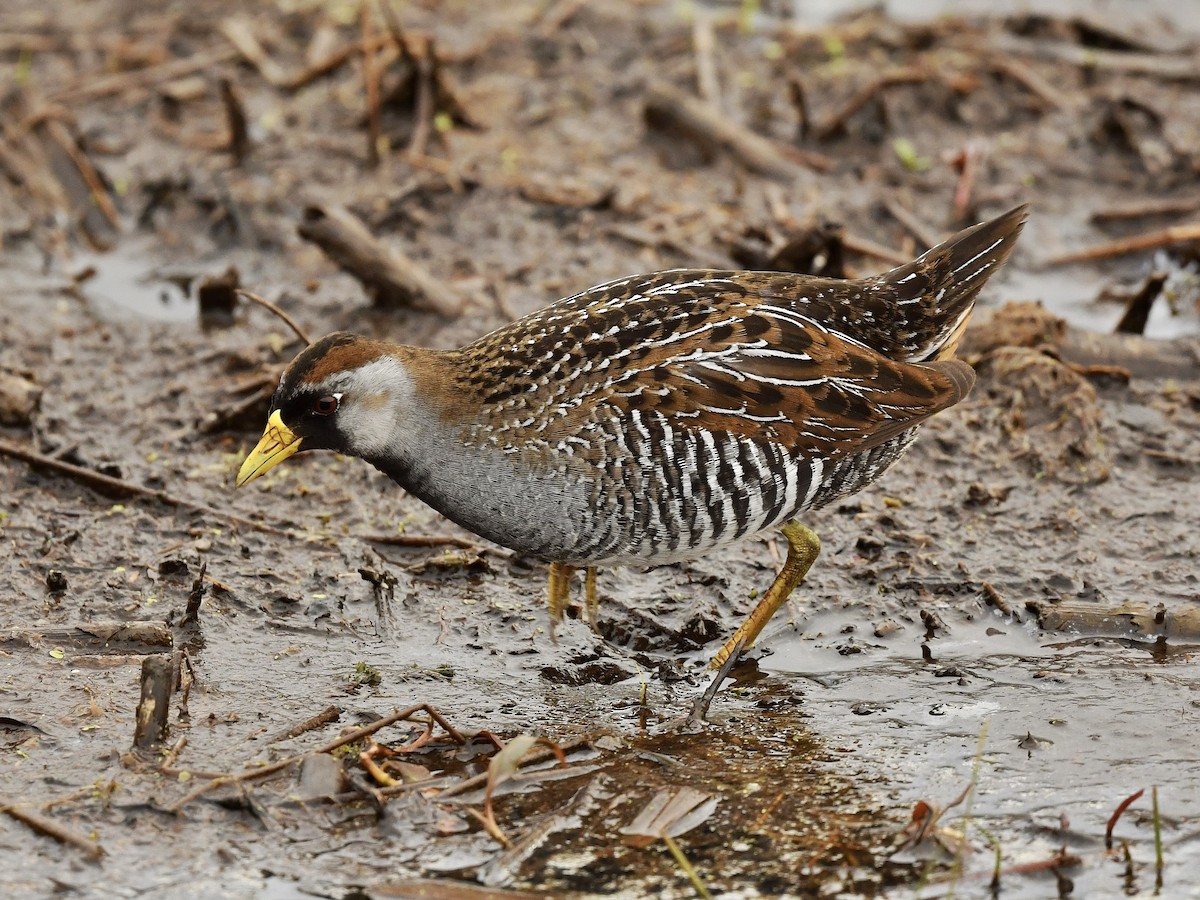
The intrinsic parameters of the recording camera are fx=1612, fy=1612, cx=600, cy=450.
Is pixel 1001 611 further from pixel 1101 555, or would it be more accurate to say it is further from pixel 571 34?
pixel 571 34

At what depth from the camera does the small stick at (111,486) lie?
6.23m

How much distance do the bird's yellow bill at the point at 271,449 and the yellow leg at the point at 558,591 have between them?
1.00m

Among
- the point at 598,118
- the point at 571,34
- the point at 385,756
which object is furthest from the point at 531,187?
the point at 385,756

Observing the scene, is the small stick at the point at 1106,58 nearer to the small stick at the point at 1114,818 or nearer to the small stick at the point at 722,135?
the small stick at the point at 722,135

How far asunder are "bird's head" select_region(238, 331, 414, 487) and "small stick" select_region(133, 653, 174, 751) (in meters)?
0.75

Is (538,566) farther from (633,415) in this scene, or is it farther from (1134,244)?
(1134,244)

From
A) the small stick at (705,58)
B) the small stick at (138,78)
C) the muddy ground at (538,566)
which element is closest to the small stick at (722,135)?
the muddy ground at (538,566)

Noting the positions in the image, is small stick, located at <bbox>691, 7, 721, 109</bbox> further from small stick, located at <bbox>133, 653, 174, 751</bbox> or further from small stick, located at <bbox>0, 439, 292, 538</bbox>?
small stick, located at <bbox>133, 653, 174, 751</bbox>

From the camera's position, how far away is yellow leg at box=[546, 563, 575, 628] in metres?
5.60

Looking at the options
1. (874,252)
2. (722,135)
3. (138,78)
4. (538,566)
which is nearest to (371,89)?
(138,78)

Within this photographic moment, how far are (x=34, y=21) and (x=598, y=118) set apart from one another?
12.4ft

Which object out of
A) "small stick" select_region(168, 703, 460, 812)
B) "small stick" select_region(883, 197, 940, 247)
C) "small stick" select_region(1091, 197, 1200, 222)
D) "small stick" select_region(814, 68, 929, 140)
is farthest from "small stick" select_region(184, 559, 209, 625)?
"small stick" select_region(1091, 197, 1200, 222)

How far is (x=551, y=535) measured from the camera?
16.8ft

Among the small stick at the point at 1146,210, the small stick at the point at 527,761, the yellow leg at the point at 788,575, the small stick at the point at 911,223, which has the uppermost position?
the small stick at the point at 1146,210
